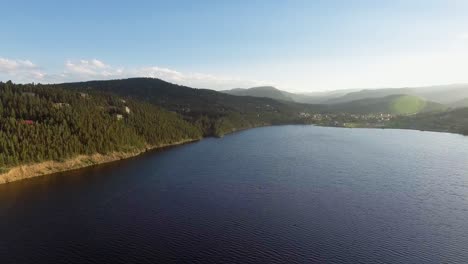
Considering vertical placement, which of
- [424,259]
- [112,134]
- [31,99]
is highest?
[31,99]

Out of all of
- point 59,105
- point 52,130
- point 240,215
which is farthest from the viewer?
point 59,105

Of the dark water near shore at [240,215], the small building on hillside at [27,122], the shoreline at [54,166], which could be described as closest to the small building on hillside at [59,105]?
the small building on hillside at [27,122]

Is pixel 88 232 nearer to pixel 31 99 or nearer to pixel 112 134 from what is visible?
pixel 112 134

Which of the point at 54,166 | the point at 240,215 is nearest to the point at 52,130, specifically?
the point at 54,166

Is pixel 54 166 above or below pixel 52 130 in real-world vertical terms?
below

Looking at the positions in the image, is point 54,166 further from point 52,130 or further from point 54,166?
point 52,130

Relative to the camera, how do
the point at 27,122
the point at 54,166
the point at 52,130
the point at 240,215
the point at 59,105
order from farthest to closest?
1. the point at 59,105
2. the point at 52,130
3. the point at 27,122
4. the point at 54,166
5. the point at 240,215

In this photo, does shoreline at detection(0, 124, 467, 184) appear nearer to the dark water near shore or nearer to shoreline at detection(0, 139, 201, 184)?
shoreline at detection(0, 139, 201, 184)

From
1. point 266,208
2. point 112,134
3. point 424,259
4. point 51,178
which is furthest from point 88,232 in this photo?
point 112,134

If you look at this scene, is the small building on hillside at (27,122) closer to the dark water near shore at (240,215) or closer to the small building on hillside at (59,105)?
the small building on hillside at (59,105)
